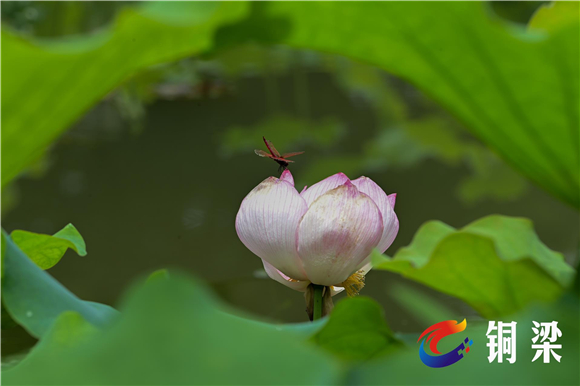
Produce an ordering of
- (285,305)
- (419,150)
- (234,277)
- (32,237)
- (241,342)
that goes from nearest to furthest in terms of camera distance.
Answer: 1. (241,342)
2. (32,237)
3. (285,305)
4. (234,277)
5. (419,150)

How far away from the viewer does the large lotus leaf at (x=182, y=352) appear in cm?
9

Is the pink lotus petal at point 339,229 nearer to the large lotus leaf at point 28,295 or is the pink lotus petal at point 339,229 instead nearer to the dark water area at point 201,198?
the large lotus leaf at point 28,295

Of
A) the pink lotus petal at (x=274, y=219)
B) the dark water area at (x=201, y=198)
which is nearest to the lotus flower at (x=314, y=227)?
the pink lotus petal at (x=274, y=219)

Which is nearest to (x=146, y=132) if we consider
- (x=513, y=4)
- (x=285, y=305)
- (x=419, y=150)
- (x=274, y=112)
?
→ (x=274, y=112)

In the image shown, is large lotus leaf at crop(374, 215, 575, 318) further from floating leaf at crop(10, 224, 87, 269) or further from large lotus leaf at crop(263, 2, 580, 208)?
floating leaf at crop(10, 224, 87, 269)

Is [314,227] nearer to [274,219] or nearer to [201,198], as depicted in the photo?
[274,219]

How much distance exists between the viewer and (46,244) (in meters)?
0.22

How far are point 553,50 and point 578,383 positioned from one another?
0.23 feet

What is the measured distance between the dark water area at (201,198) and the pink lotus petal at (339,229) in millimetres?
746

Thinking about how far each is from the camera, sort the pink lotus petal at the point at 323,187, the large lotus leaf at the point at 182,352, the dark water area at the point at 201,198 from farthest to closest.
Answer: the dark water area at the point at 201,198
the pink lotus petal at the point at 323,187
the large lotus leaf at the point at 182,352

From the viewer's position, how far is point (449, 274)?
0.47ft

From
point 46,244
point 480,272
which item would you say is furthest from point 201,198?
point 480,272

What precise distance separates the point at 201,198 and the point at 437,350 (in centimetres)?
138

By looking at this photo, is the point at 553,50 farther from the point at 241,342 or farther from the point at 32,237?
the point at 32,237
